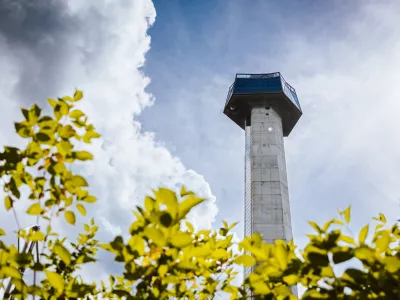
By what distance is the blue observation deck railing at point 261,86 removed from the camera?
25.2 metres

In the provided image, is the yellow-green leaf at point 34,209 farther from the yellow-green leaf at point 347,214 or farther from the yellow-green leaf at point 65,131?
the yellow-green leaf at point 347,214

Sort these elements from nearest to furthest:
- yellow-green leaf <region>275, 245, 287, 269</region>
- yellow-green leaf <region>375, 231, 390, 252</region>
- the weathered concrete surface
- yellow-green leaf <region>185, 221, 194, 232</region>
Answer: yellow-green leaf <region>375, 231, 390, 252</region>
yellow-green leaf <region>275, 245, 287, 269</region>
yellow-green leaf <region>185, 221, 194, 232</region>
the weathered concrete surface

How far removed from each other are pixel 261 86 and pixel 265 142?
571 centimetres

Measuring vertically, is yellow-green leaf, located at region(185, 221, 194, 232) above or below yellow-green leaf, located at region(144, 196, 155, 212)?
above

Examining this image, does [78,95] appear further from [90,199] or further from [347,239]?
[347,239]

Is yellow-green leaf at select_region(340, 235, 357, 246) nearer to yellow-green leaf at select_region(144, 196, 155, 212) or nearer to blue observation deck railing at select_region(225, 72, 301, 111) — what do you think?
yellow-green leaf at select_region(144, 196, 155, 212)

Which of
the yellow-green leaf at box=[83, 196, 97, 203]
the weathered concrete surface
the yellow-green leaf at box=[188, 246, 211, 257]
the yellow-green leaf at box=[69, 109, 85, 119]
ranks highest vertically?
the weathered concrete surface

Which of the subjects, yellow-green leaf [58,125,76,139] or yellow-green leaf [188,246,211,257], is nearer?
yellow-green leaf [188,246,211,257]

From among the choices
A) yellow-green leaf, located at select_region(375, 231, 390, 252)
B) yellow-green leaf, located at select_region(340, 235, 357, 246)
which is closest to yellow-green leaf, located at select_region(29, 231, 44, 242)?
yellow-green leaf, located at select_region(340, 235, 357, 246)

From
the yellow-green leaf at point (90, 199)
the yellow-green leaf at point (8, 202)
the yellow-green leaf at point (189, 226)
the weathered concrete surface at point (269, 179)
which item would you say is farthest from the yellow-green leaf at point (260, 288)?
the weathered concrete surface at point (269, 179)

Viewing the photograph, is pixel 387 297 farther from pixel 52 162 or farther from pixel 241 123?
pixel 241 123

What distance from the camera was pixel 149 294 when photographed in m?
1.40

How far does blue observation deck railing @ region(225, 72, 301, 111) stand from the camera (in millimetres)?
25219

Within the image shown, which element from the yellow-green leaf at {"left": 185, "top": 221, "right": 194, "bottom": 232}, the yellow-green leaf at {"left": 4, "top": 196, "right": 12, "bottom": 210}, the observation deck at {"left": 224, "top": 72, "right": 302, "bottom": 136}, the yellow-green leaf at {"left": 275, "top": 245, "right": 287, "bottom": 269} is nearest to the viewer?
the yellow-green leaf at {"left": 275, "top": 245, "right": 287, "bottom": 269}
